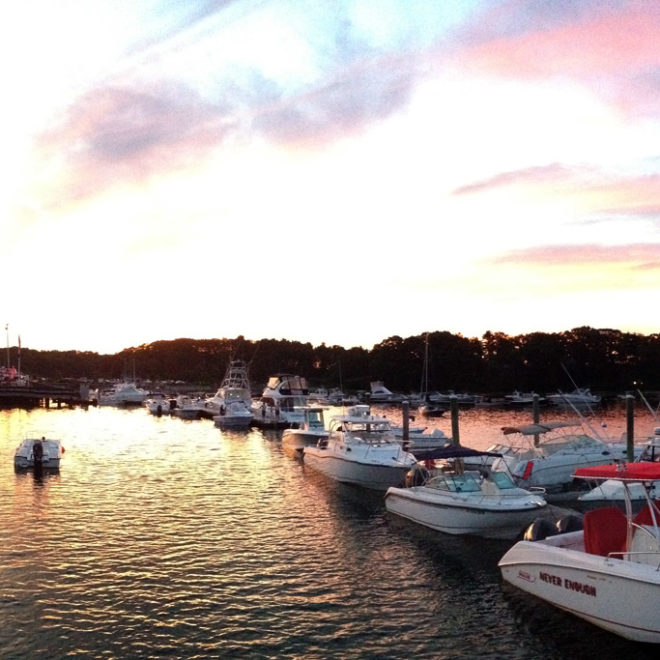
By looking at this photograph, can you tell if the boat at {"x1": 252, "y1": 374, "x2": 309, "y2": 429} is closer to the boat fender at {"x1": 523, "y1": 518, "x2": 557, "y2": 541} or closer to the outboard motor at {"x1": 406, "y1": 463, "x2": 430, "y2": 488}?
the outboard motor at {"x1": 406, "y1": 463, "x2": 430, "y2": 488}

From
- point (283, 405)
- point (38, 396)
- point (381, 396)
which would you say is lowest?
point (381, 396)

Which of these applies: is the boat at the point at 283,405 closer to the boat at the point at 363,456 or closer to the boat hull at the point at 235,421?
the boat hull at the point at 235,421

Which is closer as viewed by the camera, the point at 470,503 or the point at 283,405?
the point at 470,503

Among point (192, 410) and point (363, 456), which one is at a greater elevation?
point (363, 456)

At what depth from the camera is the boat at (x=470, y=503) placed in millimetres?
25625

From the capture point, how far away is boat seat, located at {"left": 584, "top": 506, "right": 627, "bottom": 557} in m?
17.9

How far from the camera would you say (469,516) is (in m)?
26.0

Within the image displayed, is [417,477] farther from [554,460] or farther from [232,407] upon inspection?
[232,407]

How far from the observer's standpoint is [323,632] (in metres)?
17.6

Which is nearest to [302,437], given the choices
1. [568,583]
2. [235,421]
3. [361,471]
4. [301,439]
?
[301,439]

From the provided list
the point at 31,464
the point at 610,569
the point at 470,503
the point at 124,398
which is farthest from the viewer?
the point at 124,398

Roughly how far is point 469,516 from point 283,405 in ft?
190

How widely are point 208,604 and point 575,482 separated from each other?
23094 mm

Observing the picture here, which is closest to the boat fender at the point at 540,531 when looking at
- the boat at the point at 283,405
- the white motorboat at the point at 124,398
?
the boat at the point at 283,405
